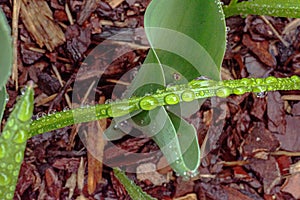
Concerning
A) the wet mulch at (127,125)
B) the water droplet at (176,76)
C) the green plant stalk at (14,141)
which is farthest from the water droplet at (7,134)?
the wet mulch at (127,125)

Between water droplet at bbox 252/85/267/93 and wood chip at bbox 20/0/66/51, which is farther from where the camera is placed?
wood chip at bbox 20/0/66/51

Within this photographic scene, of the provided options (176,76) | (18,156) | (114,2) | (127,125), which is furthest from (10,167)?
(114,2)

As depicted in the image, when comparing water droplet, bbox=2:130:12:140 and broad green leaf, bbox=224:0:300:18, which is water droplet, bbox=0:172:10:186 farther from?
broad green leaf, bbox=224:0:300:18

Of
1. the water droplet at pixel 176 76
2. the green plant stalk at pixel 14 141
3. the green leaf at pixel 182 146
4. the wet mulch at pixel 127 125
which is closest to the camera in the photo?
the green plant stalk at pixel 14 141

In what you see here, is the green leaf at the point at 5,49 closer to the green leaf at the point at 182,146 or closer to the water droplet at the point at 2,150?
the water droplet at the point at 2,150

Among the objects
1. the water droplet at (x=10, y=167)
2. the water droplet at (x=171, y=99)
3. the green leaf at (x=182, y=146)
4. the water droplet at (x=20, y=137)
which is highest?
the water droplet at (x=171, y=99)

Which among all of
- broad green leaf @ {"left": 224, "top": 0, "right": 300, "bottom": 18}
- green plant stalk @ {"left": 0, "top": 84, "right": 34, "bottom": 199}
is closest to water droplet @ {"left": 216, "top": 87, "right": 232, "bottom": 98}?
broad green leaf @ {"left": 224, "top": 0, "right": 300, "bottom": 18}

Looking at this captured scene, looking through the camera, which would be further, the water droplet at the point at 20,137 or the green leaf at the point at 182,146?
the green leaf at the point at 182,146
